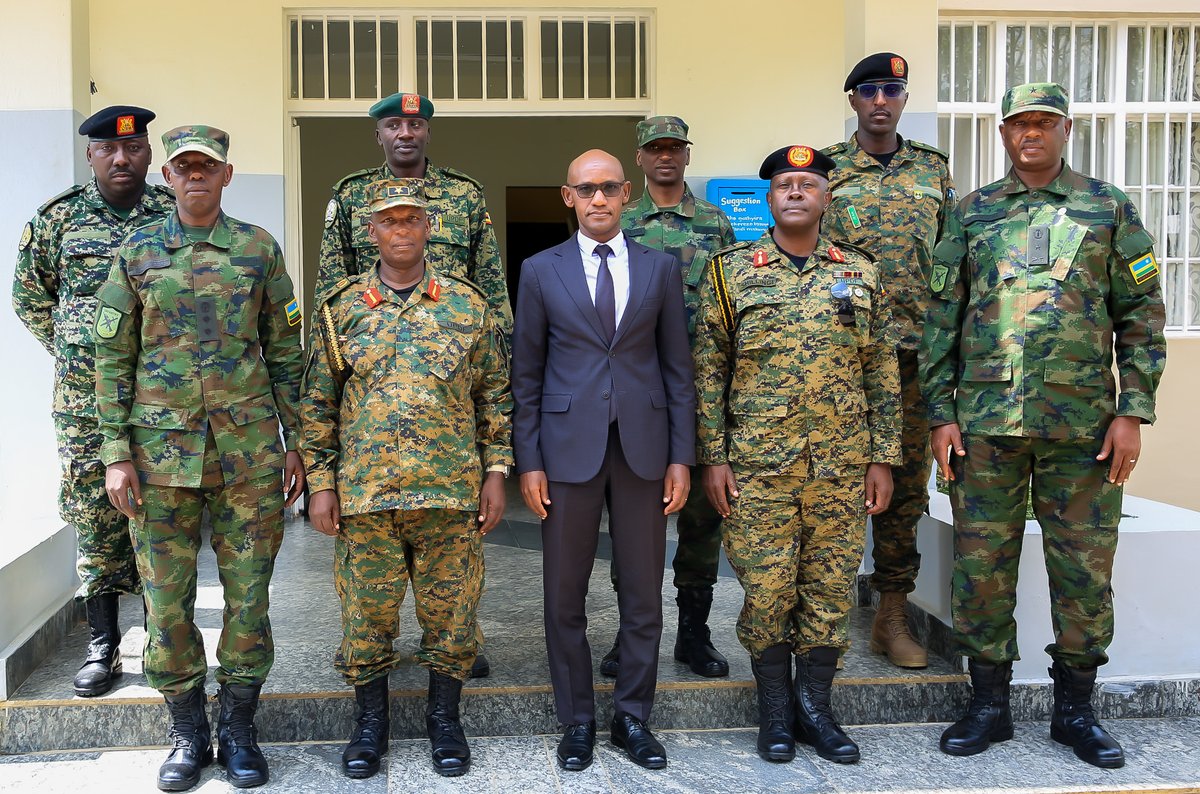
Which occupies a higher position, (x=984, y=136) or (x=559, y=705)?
(x=984, y=136)

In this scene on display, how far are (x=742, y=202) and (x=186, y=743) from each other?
4381mm

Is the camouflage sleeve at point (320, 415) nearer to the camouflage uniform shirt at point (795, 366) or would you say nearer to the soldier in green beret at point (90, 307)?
the soldier in green beret at point (90, 307)

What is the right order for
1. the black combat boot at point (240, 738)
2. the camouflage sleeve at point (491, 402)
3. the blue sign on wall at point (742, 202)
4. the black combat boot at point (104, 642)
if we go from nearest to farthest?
1. the black combat boot at point (240, 738)
2. the camouflage sleeve at point (491, 402)
3. the black combat boot at point (104, 642)
4. the blue sign on wall at point (742, 202)

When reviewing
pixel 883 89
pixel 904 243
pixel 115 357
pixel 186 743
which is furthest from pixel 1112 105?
pixel 186 743

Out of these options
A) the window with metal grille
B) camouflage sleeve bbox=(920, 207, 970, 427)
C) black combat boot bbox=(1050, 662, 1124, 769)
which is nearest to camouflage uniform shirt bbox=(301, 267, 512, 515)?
camouflage sleeve bbox=(920, 207, 970, 427)

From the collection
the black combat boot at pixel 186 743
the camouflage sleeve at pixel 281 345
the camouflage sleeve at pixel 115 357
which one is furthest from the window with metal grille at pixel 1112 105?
the black combat boot at pixel 186 743

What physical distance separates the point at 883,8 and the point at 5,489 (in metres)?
5.09

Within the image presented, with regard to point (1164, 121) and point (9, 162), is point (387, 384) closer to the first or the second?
point (9, 162)

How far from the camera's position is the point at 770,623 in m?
3.71

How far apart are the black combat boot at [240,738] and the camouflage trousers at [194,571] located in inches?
2.2

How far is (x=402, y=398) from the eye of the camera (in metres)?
3.45

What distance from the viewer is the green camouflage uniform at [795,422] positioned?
3.65 meters

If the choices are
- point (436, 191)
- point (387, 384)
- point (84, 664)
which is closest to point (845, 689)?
point (387, 384)

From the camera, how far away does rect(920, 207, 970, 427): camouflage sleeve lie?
12.7 ft
